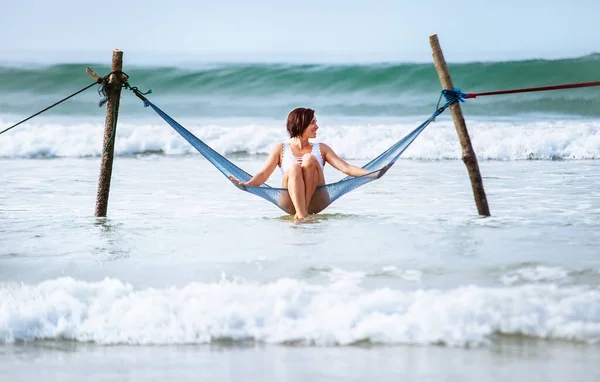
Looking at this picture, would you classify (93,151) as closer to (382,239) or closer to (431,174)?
(431,174)

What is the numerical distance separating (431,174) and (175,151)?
3.45 metres

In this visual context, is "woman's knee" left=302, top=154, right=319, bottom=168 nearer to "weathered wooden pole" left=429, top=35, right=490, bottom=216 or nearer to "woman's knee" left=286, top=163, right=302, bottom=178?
"woman's knee" left=286, top=163, right=302, bottom=178

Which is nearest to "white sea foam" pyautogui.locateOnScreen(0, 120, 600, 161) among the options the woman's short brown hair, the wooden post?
the woman's short brown hair

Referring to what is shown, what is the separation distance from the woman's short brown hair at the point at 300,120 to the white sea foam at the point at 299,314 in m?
Answer: 1.28

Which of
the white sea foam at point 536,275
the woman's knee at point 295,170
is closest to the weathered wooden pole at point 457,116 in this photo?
the woman's knee at point 295,170

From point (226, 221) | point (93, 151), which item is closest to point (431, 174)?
point (226, 221)

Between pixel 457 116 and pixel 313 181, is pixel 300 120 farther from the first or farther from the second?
pixel 457 116

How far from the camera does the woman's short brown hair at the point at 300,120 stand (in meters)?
4.15

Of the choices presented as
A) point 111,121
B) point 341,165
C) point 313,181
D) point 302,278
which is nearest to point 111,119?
point 111,121

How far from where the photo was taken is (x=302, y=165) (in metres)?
4.18

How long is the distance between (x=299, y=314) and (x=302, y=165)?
144 centimetres

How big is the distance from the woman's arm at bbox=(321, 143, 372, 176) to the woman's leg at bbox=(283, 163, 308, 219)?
176 millimetres

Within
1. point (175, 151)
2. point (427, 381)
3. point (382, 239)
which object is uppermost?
point (175, 151)

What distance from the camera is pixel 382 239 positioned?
12.9 feet
